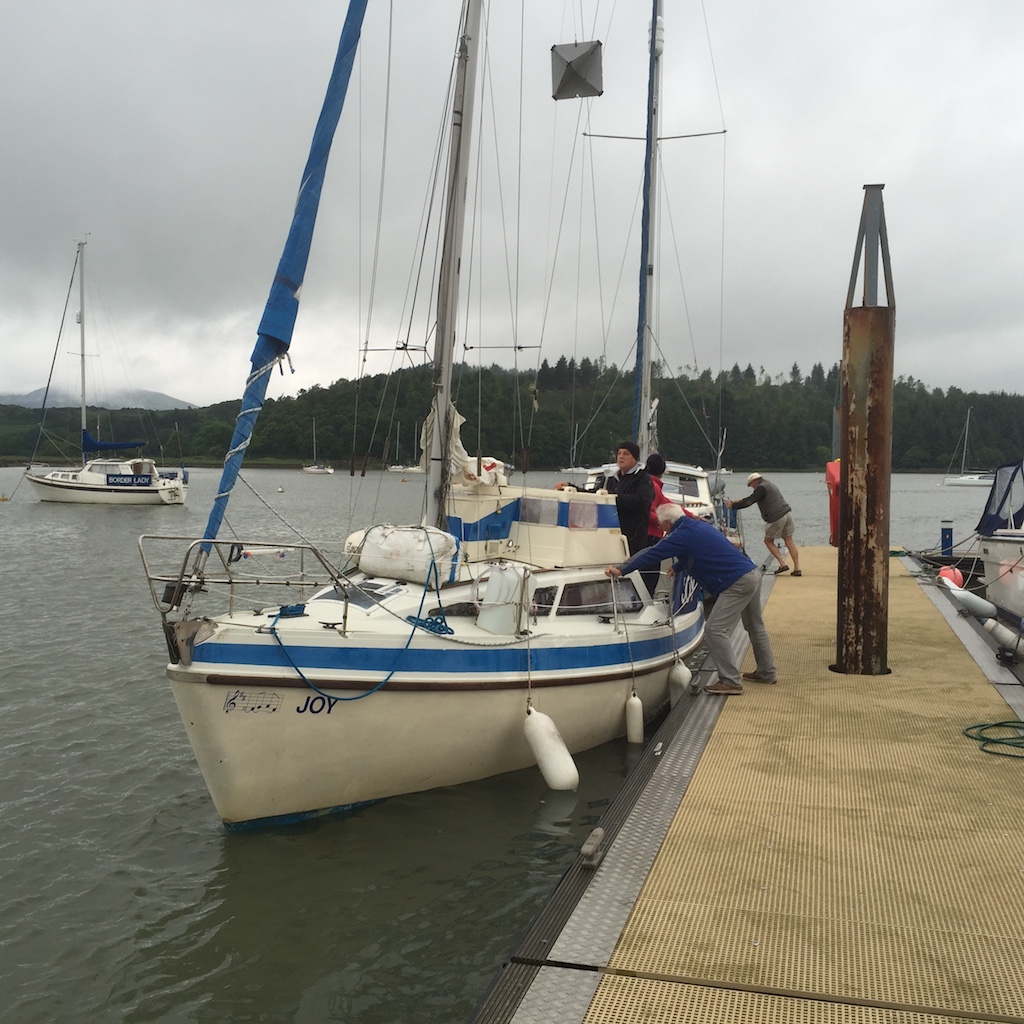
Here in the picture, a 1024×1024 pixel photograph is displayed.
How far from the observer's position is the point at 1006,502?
12.8m

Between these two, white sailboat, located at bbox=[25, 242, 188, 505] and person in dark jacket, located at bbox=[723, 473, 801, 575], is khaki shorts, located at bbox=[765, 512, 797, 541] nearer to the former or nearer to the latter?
person in dark jacket, located at bbox=[723, 473, 801, 575]

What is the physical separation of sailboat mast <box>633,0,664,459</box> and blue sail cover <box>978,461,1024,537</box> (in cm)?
659

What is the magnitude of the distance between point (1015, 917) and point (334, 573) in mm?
4952

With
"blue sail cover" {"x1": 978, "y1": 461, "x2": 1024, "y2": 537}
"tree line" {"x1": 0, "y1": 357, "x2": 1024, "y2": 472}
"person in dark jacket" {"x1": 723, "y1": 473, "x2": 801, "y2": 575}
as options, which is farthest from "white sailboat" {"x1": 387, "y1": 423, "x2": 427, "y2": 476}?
"blue sail cover" {"x1": 978, "y1": 461, "x2": 1024, "y2": 537}

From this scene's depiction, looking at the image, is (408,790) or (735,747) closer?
(735,747)

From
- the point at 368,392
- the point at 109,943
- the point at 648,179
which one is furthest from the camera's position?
the point at 648,179

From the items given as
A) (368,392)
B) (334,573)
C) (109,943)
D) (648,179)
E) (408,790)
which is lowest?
(109,943)

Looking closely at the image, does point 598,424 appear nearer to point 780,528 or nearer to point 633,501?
point 780,528

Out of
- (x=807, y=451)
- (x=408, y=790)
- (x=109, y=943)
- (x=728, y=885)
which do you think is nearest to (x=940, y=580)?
(x=408, y=790)

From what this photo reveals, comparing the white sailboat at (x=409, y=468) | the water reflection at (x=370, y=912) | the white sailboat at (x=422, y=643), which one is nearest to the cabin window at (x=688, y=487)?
the white sailboat at (x=409, y=468)

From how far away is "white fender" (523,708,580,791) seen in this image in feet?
23.4

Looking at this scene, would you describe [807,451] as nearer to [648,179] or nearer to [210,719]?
[648,179]

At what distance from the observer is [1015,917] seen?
4.18 metres

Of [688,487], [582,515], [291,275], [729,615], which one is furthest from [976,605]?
[291,275]
